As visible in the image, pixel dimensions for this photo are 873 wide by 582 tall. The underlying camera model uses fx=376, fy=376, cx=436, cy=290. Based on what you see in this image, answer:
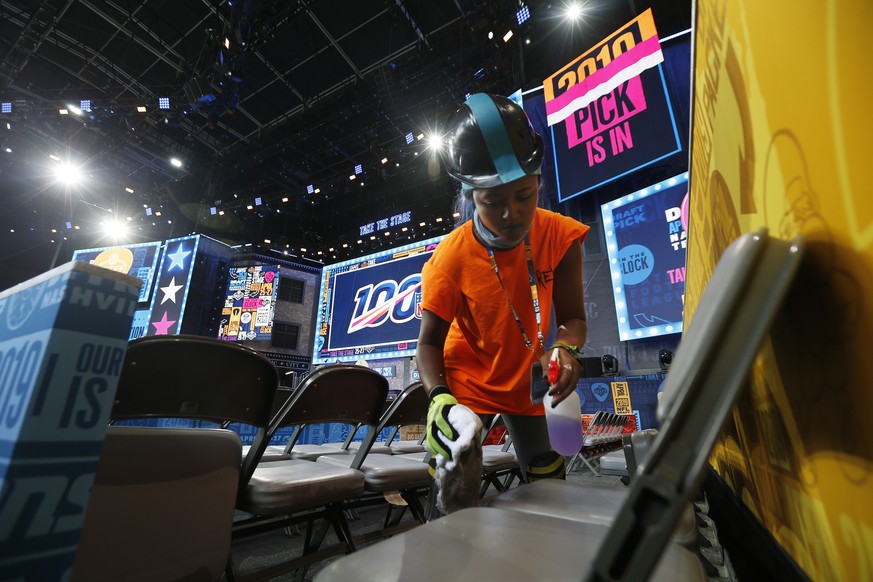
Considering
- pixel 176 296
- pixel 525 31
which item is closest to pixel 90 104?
pixel 176 296

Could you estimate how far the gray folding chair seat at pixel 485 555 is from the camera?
0.48 metres

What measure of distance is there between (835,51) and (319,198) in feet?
40.7

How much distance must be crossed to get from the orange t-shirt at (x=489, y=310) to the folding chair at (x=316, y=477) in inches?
30.8

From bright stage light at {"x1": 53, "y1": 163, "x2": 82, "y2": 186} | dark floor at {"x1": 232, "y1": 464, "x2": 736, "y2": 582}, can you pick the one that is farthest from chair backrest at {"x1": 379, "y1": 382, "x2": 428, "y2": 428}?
bright stage light at {"x1": 53, "y1": 163, "x2": 82, "y2": 186}

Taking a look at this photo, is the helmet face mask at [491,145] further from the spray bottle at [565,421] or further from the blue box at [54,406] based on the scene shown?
the blue box at [54,406]

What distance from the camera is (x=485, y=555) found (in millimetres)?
555

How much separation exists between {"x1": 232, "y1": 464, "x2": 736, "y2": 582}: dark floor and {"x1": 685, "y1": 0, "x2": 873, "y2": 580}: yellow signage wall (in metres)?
0.73

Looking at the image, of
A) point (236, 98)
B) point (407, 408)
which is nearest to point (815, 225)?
point (407, 408)

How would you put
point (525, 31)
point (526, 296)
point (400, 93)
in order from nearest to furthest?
point (526, 296) < point (525, 31) < point (400, 93)

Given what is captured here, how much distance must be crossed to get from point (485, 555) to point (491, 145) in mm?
1034

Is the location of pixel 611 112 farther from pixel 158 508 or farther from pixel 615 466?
pixel 158 508

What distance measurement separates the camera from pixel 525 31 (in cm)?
638

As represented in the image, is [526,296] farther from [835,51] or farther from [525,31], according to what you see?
[525,31]

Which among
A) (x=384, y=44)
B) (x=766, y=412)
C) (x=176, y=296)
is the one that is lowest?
(x=766, y=412)
